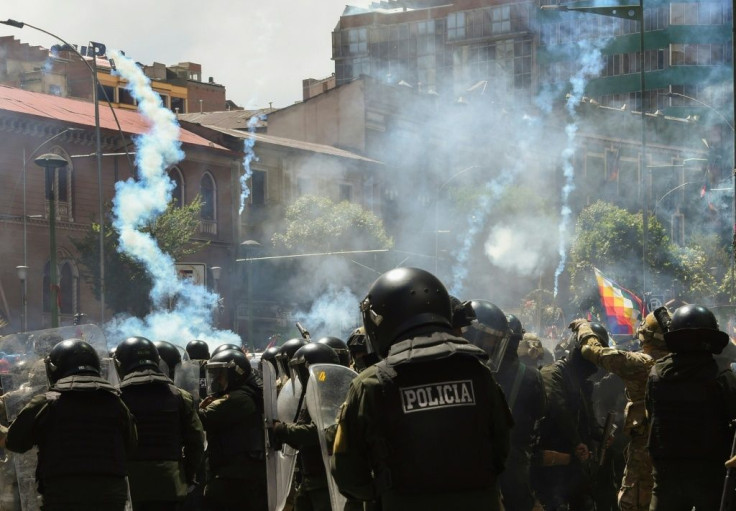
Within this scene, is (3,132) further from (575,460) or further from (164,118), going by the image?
(575,460)

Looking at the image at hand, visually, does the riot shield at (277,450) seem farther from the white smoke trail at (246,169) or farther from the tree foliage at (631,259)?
the tree foliage at (631,259)

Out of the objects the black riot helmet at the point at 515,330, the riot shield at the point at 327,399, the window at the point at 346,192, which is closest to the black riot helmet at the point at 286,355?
the black riot helmet at the point at 515,330

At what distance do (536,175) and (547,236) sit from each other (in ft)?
12.1

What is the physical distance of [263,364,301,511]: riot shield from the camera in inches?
273

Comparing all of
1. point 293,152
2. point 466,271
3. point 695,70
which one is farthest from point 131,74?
point 695,70

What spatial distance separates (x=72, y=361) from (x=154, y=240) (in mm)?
28166

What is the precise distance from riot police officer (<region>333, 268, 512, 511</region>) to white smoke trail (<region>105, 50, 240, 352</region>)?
87.4 feet

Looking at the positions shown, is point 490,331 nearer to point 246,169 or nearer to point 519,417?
point 519,417

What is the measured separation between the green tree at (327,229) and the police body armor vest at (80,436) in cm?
3838

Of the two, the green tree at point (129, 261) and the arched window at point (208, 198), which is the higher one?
the arched window at point (208, 198)

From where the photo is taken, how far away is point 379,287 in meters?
4.20

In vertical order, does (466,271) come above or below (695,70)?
below

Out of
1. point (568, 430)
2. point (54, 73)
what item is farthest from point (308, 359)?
point (54, 73)

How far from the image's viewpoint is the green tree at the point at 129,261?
33375 mm
